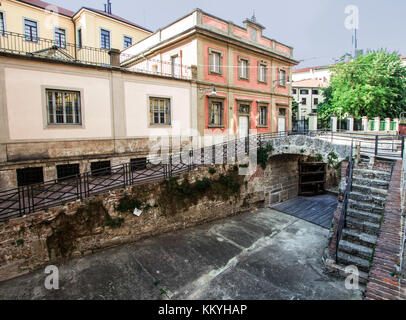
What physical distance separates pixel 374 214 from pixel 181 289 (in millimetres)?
6070

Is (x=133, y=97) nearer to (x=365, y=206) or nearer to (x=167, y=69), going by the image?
(x=167, y=69)

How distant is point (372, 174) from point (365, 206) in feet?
4.47

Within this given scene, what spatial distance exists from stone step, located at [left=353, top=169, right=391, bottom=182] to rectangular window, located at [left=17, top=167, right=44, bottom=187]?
12009 mm

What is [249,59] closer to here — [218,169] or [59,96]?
[218,169]

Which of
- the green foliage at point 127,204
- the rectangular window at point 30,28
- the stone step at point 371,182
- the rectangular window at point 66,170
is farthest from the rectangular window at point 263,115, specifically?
the rectangular window at point 30,28

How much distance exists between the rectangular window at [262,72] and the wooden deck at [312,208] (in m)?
9.51

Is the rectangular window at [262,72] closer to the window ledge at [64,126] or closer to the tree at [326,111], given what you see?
the window ledge at [64,126]

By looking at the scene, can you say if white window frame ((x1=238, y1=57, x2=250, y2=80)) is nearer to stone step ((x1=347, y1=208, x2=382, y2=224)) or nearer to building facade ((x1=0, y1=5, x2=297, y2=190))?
building facade ((x1=0, y1=5, x2=297, y2=190))

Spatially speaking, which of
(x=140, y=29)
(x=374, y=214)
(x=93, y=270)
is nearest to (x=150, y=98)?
(x=93, y=270)

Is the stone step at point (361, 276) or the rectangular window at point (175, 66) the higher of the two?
the rectangular window at point (175, 66)

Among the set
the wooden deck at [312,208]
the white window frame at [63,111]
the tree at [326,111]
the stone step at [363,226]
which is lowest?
the wooden deck at [312,208]

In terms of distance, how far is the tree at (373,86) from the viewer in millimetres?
22203

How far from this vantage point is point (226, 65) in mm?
15484

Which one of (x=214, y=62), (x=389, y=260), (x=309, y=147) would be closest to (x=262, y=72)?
(x=214, y=62)
